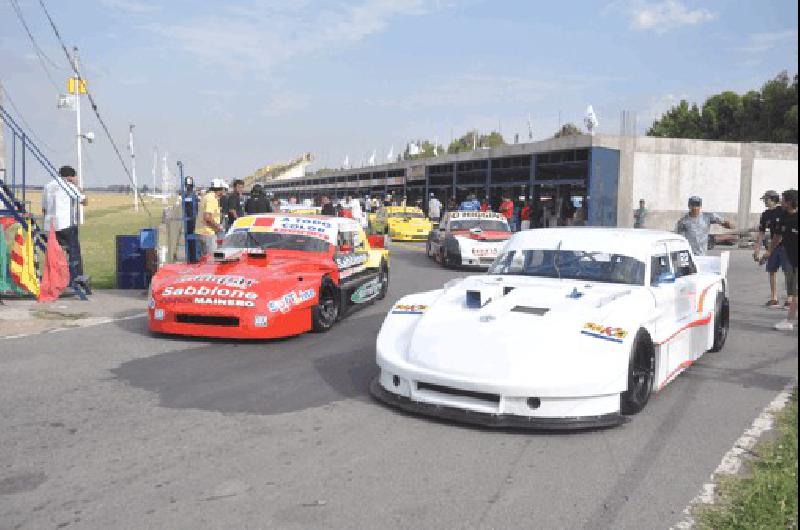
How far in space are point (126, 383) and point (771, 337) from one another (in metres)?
7.13

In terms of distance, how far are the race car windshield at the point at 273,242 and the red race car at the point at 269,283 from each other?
0.5 inches

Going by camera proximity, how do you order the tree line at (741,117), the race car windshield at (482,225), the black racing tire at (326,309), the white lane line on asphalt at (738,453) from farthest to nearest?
the tree line at (741,117), the race car windshield at (482,225), the black racing tire at (326,309), the white lane line on asphalt at (738,453)

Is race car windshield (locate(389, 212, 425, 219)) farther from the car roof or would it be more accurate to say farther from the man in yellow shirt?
the car roof

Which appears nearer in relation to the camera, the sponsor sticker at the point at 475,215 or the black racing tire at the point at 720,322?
the black racing tire at the point at 720,322

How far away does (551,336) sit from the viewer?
4637mm

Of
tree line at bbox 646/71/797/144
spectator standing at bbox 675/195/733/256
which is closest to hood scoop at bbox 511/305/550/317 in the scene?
spectator standing at bbox 675/195/733/256

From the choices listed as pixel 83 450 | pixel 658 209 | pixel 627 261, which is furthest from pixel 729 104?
pixel 83 450

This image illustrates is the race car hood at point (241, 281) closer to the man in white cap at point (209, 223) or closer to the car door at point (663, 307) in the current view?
the man in white cap at point (209, 223)

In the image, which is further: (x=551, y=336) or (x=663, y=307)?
(x=663, y=307)

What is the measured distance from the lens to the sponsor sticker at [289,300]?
→ 6.98 meters

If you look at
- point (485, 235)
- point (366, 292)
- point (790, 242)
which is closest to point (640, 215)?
point (485, 235)

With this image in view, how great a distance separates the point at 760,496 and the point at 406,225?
852 inches

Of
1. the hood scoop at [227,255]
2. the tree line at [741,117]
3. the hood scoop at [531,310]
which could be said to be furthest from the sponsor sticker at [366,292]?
the tree line at [741,117]

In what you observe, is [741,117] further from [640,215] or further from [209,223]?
[209,223]
